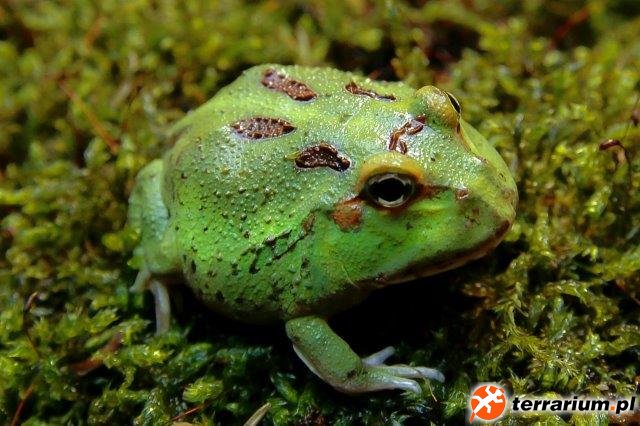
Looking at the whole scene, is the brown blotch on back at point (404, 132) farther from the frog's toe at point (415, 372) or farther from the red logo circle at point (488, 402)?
the red logo circle at point (488, 402)

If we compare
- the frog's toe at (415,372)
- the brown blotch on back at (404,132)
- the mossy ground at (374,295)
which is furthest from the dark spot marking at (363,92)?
the frog's toe at (415,372)

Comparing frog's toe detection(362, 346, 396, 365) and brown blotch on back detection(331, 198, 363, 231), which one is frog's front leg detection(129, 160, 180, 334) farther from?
frog's toe detection(362, 346, 396, 365)

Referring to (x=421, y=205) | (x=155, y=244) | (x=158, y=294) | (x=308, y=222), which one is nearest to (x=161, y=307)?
(x=158, y=294)

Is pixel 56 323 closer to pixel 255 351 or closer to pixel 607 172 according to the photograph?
pixel 255 351

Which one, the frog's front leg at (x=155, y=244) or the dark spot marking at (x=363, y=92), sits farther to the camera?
the frog's front leg at (x=155, y=244)

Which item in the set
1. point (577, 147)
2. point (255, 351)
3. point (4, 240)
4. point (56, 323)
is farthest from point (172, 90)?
point (577, 147)

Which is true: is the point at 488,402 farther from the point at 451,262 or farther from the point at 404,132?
the point at 404,132
